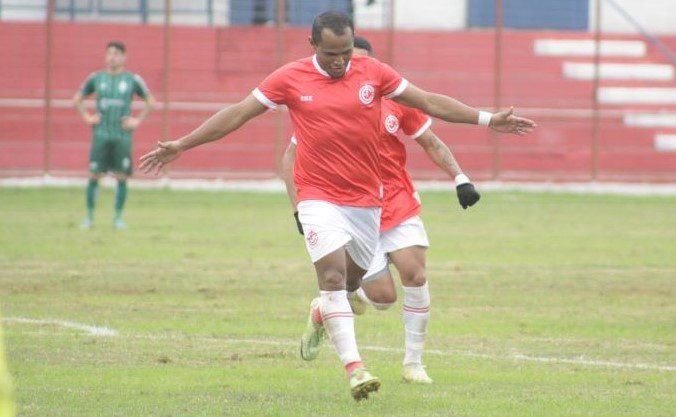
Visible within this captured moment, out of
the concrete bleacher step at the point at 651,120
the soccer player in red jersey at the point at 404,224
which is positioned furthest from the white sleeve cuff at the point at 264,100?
the concrete bleacher step at the point at 651,120

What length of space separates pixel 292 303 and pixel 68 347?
10.7 feet

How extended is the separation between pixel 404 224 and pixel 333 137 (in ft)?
3.88

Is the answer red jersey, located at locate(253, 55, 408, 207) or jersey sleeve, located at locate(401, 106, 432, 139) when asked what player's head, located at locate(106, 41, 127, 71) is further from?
red jersey, located at locate(253, 55, 408, 207)

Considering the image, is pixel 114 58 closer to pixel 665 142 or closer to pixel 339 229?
pixel 339 229

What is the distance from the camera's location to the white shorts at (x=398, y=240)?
9.18 meters

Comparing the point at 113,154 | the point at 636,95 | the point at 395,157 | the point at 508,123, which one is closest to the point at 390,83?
the point at 508,123

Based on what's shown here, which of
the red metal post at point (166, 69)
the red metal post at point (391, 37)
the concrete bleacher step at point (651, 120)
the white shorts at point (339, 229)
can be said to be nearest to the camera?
the white shorts at point (339, 229)

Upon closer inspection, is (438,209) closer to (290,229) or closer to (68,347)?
(290,229)

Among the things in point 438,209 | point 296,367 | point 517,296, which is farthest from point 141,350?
point 438,209

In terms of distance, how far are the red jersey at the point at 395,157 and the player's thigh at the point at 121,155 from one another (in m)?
12.2

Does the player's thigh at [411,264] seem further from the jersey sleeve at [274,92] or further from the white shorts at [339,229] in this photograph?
the jersey sleeve at [274,92]

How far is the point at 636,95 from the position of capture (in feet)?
110

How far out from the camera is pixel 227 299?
13344 mm

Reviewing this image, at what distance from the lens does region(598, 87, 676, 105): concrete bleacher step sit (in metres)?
33.4
